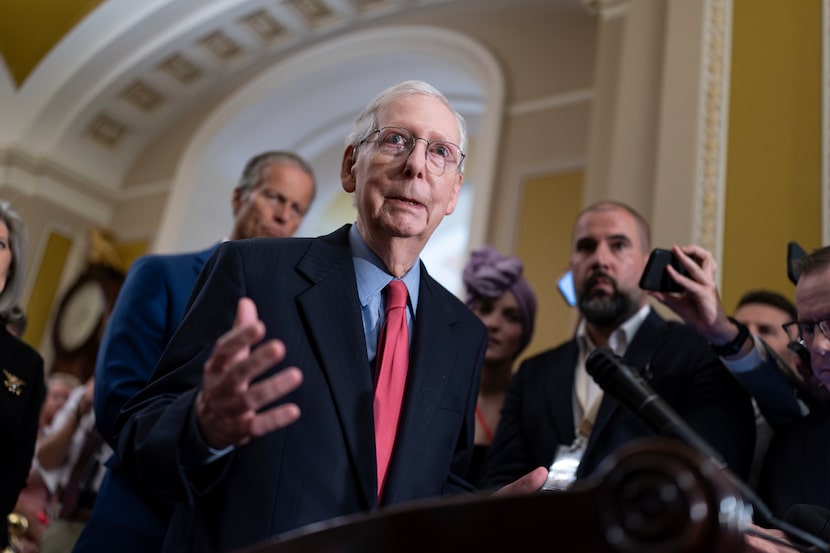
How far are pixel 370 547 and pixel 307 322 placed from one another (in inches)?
25.1

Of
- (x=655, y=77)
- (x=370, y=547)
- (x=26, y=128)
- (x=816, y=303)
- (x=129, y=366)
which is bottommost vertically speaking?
(x=370, y=547)

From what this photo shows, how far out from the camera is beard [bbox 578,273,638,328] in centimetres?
247

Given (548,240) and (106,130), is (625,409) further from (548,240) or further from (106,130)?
(106,130)

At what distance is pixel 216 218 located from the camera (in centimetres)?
865


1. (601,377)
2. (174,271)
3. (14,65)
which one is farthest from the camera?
(14,65)

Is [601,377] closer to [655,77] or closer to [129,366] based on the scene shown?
[129,366]

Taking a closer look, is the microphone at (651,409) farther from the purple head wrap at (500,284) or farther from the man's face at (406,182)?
the purple head wrap at (500,284)

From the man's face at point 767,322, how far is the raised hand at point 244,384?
199cm

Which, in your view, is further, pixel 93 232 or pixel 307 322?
pixel 93 232

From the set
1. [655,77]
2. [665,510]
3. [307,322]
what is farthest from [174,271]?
[655,77]

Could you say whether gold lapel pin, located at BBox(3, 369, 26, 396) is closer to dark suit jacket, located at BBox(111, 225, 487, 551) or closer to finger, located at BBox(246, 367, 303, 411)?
dark suit jacket, located at BBox(111, 225, 487, 551)

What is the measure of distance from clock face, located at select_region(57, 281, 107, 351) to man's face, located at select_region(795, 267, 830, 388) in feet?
23.3

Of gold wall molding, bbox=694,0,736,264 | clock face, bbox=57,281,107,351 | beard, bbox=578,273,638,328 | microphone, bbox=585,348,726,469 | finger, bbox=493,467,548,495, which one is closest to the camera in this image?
microphone, bbox=585,348,726,469

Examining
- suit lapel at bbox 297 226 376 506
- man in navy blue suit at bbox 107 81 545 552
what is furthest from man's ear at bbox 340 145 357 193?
suit lapel at bbox 297 226 376 506
